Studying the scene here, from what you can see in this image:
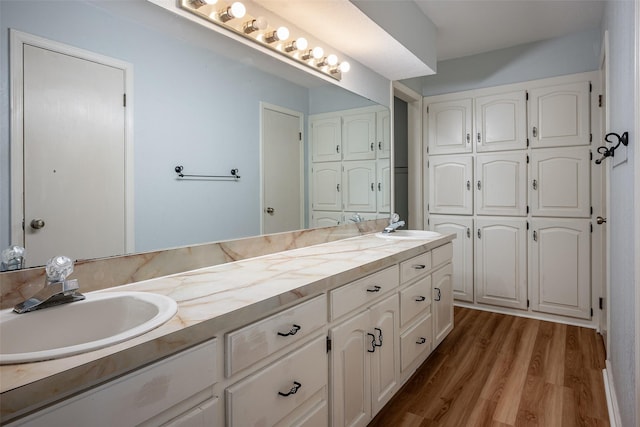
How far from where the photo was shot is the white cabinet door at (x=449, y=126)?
3523 mm

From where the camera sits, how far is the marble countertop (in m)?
0.62

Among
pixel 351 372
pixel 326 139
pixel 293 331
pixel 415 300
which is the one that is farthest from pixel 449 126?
pixel 293 331

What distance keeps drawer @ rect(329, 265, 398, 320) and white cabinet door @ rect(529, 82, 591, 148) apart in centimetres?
219

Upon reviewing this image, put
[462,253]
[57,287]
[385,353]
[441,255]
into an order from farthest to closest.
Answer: [462,253] < [441,255] < [385,353] < [57,287]

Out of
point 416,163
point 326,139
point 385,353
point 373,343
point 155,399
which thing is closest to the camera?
point 155,399

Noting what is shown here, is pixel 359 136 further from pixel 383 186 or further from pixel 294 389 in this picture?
pixel 294 389

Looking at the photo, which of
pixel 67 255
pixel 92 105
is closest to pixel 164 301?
pixel 67 255

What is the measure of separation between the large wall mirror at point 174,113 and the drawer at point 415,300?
2.88 feet

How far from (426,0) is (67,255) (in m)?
2.62

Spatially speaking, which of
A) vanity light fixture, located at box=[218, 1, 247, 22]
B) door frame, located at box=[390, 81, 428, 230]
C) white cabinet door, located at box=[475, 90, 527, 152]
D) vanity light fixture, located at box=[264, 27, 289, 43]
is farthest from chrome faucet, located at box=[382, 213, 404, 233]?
vanity light fixture, located at box=[218, 1, 247, 22]

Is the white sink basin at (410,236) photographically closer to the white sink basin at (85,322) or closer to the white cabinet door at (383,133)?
the white cabinet door at (383,133)

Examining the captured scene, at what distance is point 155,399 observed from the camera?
0.78 meters

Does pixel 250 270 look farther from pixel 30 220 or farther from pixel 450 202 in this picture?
pixel 450 202

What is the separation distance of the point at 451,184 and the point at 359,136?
1.41 m
